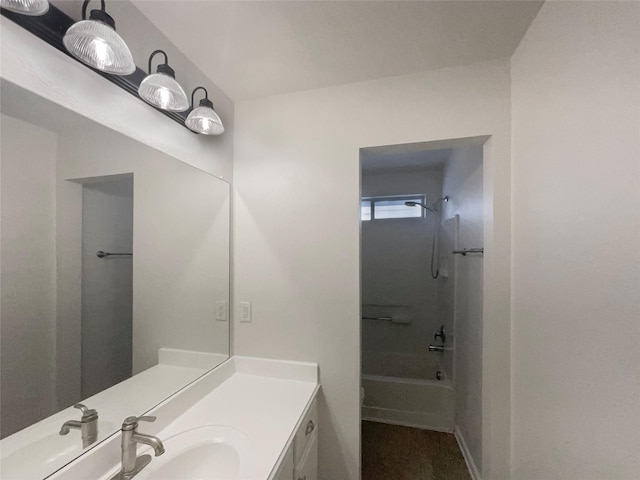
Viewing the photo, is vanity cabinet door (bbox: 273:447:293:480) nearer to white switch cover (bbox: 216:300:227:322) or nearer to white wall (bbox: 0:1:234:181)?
white switch cover (bbox: 216:300:227:322)

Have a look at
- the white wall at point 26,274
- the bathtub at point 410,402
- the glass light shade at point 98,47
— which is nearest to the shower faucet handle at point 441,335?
the bathtub at point 410,402

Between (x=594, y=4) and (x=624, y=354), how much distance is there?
0.92 m

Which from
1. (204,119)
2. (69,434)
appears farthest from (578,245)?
(69,434)

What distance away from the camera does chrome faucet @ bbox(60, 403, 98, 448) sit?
72 centimetres

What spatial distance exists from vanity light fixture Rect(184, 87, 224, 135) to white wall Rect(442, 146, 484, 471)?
154cm

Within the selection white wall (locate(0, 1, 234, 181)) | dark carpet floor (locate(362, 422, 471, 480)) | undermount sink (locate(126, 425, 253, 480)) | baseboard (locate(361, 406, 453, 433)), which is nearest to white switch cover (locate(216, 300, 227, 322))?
undermount sink (locate(126, 425, 253, 480))

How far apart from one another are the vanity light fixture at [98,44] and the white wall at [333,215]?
76cm

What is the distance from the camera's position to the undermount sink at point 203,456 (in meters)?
0.81

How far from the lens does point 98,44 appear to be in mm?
704

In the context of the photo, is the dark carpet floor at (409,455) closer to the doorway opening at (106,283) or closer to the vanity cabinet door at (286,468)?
the vanity cabinet door at (286,468)

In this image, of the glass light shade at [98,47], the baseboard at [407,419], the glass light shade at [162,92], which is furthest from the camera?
the baseboard at [407,419]

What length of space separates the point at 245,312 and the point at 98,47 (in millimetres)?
1292

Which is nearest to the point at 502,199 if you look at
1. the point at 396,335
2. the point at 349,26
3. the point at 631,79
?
the point at 631,79

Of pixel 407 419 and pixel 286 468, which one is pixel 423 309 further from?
pixel 286 468
